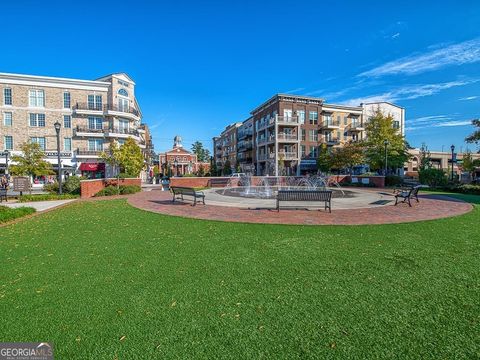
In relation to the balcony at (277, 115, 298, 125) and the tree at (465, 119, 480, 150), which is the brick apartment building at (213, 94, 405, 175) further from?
the tree at (465, 119, 480, 150)

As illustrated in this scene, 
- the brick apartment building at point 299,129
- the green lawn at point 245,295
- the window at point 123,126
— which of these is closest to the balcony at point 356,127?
the brick apartment building at point 299,129

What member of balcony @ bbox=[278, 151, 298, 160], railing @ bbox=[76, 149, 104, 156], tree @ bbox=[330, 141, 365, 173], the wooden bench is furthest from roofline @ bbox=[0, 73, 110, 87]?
tree @ bbox=[330, 141, 365, 173]

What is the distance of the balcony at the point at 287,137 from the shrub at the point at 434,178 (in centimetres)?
2277

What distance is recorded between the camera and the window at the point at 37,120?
36.3 meters

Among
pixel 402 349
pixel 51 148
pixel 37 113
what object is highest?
pixel 37 113

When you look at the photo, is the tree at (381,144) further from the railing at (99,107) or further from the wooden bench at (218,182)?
the railing at (99,107)

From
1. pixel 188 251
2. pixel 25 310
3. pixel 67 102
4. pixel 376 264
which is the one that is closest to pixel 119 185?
pixel 188 251

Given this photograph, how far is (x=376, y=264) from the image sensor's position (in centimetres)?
510

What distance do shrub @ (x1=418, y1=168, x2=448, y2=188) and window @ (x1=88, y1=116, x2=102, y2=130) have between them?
43700 millimetres

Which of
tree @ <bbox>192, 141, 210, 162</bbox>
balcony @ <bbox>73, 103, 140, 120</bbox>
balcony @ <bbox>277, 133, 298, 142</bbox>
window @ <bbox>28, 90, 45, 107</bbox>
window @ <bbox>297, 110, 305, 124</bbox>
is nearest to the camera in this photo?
window @ <bbox>28, 90, 45, 107</bbox>

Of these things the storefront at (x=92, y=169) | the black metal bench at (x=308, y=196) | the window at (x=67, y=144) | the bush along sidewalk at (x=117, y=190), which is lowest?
the bush along sidewalk at (x=117, y=190)

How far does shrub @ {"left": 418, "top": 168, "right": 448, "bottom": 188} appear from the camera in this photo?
24.8 meters

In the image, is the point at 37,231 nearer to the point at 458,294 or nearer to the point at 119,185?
the point at 458,294

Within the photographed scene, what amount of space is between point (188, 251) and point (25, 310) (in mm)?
3070
